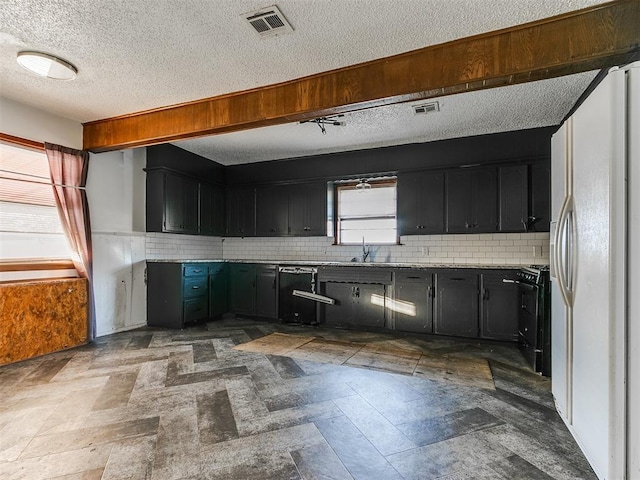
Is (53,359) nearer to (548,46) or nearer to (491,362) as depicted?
(491,362)

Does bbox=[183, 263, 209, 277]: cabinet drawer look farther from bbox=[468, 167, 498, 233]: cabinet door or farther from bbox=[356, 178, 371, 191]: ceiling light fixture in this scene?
bbox=[468, 167, 498, 233]: cabinet door

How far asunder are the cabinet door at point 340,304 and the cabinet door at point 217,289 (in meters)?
1.73

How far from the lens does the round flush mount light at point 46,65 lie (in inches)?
102

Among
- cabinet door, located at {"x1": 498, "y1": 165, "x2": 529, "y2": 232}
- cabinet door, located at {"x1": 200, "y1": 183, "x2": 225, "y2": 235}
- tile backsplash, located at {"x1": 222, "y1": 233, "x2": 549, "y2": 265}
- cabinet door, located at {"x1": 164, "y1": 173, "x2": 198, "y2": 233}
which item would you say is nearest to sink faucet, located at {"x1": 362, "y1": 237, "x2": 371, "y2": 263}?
tile backsplash, located at {"x1": 222, "y1": 233, "x2": 549, "y2": 265}

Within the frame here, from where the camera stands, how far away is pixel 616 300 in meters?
1.49

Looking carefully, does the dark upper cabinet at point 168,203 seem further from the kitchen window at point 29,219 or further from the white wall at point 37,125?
the kitchen window at point 29,219

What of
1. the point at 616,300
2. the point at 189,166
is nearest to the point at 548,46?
the point at 616,300

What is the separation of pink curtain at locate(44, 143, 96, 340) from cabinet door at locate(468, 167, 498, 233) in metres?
4.82

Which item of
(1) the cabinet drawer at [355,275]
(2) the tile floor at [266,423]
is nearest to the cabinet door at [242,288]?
(1) the cabinet drawer at [355,275]

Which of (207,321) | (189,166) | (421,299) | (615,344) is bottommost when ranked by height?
(207,321)

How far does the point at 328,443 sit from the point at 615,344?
59.7 inches

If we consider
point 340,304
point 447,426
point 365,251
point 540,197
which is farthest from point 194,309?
point 540,197

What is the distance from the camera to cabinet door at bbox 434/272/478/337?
4145 millimetres

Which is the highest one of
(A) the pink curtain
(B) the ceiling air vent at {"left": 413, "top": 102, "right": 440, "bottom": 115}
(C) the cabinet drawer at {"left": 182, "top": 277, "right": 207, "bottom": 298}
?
(B) the ceiling air vent at {"left": 413, "top": 102, "right": 440, "bottom": 115}
